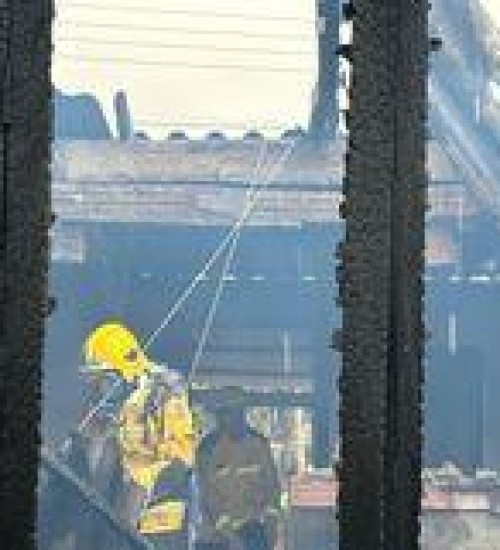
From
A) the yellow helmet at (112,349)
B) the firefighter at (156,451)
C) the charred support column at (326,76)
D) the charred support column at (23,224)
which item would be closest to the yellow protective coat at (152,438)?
the firefighter at (156,451)

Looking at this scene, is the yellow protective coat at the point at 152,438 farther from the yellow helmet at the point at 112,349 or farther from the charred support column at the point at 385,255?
the charred support column at the point at 385,255

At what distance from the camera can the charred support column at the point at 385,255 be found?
0.92 metres

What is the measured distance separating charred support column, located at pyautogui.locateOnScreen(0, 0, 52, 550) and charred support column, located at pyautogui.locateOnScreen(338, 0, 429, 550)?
0.28 metres

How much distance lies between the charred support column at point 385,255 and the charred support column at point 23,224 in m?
0.28

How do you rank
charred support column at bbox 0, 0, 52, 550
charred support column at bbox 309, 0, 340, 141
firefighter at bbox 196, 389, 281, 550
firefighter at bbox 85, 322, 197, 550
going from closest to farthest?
charred support column at bbox 0, 0, 52, 550 < charred support column at bbox 309, 0, 340, 141 < firefighter at bbox 196, 389, 281, 550 < firefighter at bbox 85, 322, 197, 550

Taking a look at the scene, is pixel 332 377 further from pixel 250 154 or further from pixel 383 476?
pixel 383 476

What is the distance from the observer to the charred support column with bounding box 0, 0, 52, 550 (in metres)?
0.92

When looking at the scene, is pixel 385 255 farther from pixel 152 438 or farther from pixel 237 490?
pixel 152 438

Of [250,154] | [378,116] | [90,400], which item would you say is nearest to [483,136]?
[250,154]

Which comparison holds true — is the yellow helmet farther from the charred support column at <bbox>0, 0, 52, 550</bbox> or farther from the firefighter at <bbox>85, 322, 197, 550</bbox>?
the charred support column at <bbox>0, 0, 52, 550</bbox>

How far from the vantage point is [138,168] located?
14.5m

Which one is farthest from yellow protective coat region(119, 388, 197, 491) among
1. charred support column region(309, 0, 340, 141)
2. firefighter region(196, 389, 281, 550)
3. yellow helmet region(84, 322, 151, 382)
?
charred support column region(309, 0, 340, 141)

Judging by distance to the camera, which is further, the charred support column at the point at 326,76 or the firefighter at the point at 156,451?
the firefighter at the point at 156,451

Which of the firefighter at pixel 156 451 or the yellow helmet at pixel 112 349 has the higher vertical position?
the yellow helmet at pixel 112 349
